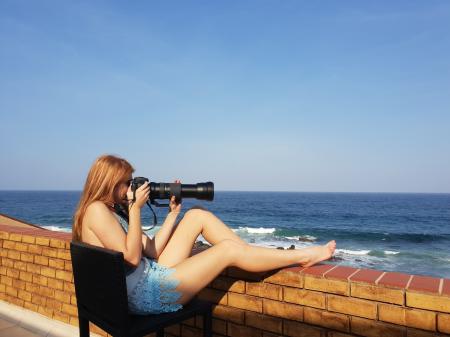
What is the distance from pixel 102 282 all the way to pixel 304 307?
98 centimetres

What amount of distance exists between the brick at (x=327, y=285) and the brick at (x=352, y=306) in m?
0.03

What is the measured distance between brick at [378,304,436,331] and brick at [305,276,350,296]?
0.16m

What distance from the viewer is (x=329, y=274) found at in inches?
69.4

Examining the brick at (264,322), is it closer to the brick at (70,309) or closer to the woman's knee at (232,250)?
the woman's knee at (232,250)

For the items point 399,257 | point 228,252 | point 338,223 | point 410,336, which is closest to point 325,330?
point 410,336

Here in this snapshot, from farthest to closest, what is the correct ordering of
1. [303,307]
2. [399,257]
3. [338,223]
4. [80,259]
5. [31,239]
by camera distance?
1. [338,223]
2. [399,257]
3. [31,239]
4. [303,307]
5. [80,259]

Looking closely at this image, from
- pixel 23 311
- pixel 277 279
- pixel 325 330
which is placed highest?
pixel 277 279

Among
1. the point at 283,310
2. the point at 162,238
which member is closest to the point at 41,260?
the point at 162,238

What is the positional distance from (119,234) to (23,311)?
6.58ft

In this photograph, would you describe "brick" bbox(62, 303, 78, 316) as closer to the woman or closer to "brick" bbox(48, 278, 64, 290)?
"brick" bbox(48, 278, 64, 290)

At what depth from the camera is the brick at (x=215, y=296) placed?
210 centimetres

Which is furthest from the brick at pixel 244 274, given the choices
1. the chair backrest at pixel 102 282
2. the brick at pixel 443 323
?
the brick at pixel 443 323

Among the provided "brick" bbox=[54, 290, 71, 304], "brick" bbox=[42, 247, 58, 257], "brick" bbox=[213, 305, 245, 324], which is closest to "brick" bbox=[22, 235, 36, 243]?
"brick" bbox=[42, 247, 58, 257]

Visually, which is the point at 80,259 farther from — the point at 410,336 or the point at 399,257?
the point at 399,257
